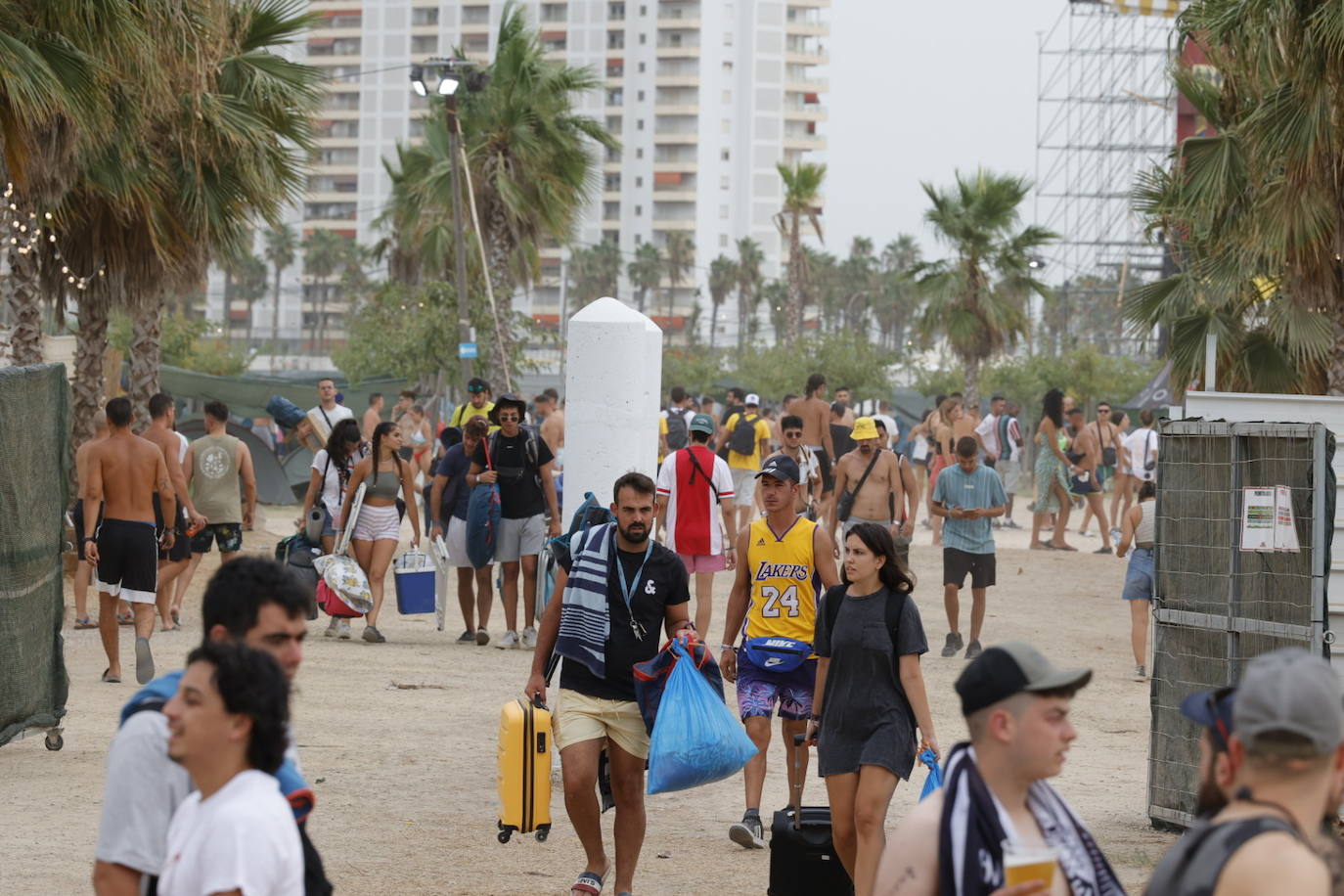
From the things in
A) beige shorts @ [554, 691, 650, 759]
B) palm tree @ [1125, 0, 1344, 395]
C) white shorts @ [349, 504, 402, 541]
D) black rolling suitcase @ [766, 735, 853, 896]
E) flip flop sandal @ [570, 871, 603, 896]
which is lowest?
flip flop sandal @ [570, 871, 603, 896]

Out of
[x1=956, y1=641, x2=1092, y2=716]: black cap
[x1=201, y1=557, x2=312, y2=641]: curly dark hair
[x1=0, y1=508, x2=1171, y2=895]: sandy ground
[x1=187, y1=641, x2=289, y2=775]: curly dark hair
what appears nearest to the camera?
[x1=187, y1=641, x2=289, y2=775]: curly dark hair

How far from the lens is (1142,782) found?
9.52m

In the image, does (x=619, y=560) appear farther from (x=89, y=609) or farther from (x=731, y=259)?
(x=731, y=259)

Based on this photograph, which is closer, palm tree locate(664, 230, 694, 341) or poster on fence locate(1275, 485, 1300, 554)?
poster on fence locate(1275, 485, 1300, 554)

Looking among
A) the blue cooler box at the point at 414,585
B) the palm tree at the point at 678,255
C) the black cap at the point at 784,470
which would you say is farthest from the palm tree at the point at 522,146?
the palm tree at the point at 678,255

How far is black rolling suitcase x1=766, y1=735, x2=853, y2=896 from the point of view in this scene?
21.1ft

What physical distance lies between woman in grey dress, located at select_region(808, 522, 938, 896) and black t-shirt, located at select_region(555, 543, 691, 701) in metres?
0.72

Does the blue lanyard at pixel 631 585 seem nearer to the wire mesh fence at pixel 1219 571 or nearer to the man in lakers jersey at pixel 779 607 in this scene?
the man in lakers jersey at pixel 779 607

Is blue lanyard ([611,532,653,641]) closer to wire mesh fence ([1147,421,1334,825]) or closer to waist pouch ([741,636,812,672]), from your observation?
waist pouch ([741,636,812,672])

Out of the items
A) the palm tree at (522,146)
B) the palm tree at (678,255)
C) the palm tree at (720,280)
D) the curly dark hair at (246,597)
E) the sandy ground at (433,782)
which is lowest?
the sandy ground at (433,782)

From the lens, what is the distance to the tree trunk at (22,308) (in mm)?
16484

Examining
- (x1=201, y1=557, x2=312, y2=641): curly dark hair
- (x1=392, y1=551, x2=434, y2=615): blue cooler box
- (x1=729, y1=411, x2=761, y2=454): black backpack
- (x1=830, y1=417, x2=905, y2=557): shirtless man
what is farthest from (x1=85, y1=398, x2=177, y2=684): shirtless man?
(x1=729, y1=411, x2=761, y2=454): black backpack

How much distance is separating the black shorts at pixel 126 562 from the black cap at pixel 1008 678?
337 inches

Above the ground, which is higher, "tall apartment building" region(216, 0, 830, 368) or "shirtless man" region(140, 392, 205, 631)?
"tall apartment building" region(216, 0, 830, 368)
